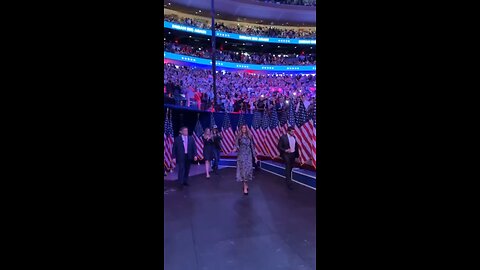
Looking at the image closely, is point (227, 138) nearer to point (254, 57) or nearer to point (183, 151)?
point (183, 151)

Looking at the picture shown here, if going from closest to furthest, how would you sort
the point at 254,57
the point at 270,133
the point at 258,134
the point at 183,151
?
the point at 183,151, the point at 270,133, the point at 258,134, the point at 254,57

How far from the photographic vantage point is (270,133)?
12.6 meters

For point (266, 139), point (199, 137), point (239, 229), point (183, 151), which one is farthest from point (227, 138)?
point (239, 229)

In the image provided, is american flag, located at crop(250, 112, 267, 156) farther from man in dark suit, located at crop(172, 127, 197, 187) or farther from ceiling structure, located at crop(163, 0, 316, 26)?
ceiling structure, located at crop(163, 0, 316, 26)

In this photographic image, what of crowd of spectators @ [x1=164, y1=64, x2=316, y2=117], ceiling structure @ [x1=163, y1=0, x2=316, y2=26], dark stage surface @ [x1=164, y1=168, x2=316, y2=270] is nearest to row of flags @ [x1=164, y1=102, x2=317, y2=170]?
crowd of spectators @ [x1=164, y1=64, x2=316, y2=117]

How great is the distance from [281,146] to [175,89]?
8.23 meters

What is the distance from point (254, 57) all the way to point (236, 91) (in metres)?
12.8

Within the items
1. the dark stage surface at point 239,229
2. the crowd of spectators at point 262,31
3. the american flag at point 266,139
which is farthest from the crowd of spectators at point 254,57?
the dark stage surface at point 239,229

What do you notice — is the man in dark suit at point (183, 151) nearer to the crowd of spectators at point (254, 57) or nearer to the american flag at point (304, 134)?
the american flag at point (304, 134)

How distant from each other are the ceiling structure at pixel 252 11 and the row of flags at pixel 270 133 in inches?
717
